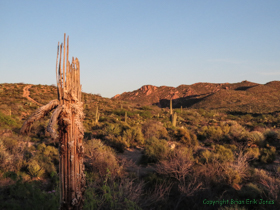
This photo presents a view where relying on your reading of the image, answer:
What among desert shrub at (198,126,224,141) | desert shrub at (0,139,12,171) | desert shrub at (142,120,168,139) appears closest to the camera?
desert shrub at (0,139,12,171)

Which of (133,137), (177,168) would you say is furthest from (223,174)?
(133,137)

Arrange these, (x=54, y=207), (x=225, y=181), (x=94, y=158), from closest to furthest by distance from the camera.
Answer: (x=54, y=207) < (x=225, y=181) < (x=94, y=158)

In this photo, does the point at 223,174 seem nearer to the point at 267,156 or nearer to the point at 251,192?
the point at 251,192

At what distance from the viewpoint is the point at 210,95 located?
194 feet

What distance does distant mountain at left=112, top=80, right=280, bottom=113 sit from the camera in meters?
48.6

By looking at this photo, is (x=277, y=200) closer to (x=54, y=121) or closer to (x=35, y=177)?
(x=54, y=121)

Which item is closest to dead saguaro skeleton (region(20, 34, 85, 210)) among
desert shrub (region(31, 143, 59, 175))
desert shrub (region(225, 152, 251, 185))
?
desert shrub (region(31, 143, 59, 175))

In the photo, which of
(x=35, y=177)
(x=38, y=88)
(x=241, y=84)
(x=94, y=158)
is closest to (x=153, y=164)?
(x=94, y=158)

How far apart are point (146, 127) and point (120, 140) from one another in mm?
4497

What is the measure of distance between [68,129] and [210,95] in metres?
59.6

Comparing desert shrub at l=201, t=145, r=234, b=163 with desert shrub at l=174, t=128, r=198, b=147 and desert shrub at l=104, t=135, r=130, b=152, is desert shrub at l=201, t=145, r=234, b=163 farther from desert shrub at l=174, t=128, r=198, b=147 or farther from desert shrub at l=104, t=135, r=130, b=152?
desert shrub at l=104, t=135, r=130, b=152

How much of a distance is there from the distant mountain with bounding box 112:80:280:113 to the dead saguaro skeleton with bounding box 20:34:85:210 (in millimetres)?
42206

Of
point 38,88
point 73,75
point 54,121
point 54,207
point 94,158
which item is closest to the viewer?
point 54,121

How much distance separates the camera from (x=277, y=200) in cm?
589
